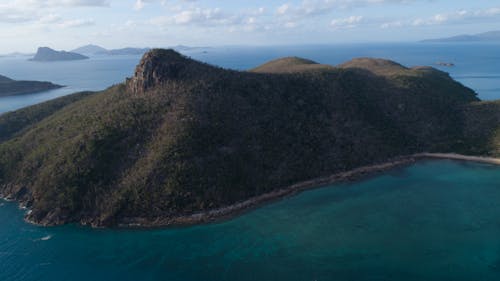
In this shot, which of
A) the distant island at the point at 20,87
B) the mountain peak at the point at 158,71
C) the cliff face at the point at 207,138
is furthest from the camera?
the distant island at the point at 20,87

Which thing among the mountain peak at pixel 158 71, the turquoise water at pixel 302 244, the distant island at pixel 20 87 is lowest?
the turquoise water at pixel 302 244

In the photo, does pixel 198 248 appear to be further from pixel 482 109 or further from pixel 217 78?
pixel 482 109

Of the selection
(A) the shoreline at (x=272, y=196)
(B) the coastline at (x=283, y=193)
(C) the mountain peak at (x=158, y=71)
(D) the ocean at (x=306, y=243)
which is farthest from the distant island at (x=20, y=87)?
(B) the coastline at (x=283, y=193)

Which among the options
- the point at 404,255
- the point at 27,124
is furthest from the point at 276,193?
the point at 27,124

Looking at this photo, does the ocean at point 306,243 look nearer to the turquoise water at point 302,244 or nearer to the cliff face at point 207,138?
the turquoise water at point 302,244

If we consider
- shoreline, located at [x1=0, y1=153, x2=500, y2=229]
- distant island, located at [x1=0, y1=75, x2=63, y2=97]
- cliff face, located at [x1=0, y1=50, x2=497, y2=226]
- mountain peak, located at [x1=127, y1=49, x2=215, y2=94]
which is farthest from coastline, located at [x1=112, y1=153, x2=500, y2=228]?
distant island, located at [x1=0, y1=75, x2=63, y2=97]

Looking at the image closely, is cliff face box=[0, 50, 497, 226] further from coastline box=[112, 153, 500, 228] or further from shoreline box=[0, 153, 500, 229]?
coastline box=[112, 153, 500, 228]

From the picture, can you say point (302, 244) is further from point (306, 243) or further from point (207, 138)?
point (207, 138)
